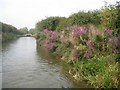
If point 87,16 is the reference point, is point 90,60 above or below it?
below

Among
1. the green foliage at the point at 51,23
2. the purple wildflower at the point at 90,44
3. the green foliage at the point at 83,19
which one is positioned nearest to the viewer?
the purple wildflower at the point at 90,44

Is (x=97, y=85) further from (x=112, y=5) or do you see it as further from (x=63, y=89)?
(x=112, y=5)

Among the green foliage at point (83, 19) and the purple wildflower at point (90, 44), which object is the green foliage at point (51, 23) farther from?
the purple wildflower at point (90, 44)

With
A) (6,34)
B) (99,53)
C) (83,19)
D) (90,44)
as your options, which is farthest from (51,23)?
(99,53)

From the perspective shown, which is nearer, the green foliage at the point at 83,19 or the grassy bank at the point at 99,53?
the grassy bank at the point at 99,53

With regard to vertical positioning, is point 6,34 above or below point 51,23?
below

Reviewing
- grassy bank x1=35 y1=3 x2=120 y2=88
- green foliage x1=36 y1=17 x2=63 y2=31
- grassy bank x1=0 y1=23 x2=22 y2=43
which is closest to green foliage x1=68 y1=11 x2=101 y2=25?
grassy bank x1=35 y1=3 x2=120 y2=88

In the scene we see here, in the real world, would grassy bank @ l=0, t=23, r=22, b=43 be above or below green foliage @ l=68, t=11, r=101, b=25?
below

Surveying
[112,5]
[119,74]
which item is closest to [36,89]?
[119,74]

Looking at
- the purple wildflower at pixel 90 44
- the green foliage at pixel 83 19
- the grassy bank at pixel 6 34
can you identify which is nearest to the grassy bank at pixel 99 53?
the purple wildflower at pixel 90 44

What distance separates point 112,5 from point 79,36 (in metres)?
3.11

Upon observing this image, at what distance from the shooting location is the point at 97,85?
32.3ft

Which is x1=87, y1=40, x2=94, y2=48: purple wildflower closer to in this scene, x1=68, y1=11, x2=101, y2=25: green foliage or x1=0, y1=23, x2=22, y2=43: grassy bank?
x1=68, y1=11, x2=101, y2=25: green foliage

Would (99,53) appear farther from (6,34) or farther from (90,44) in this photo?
(6,34)
